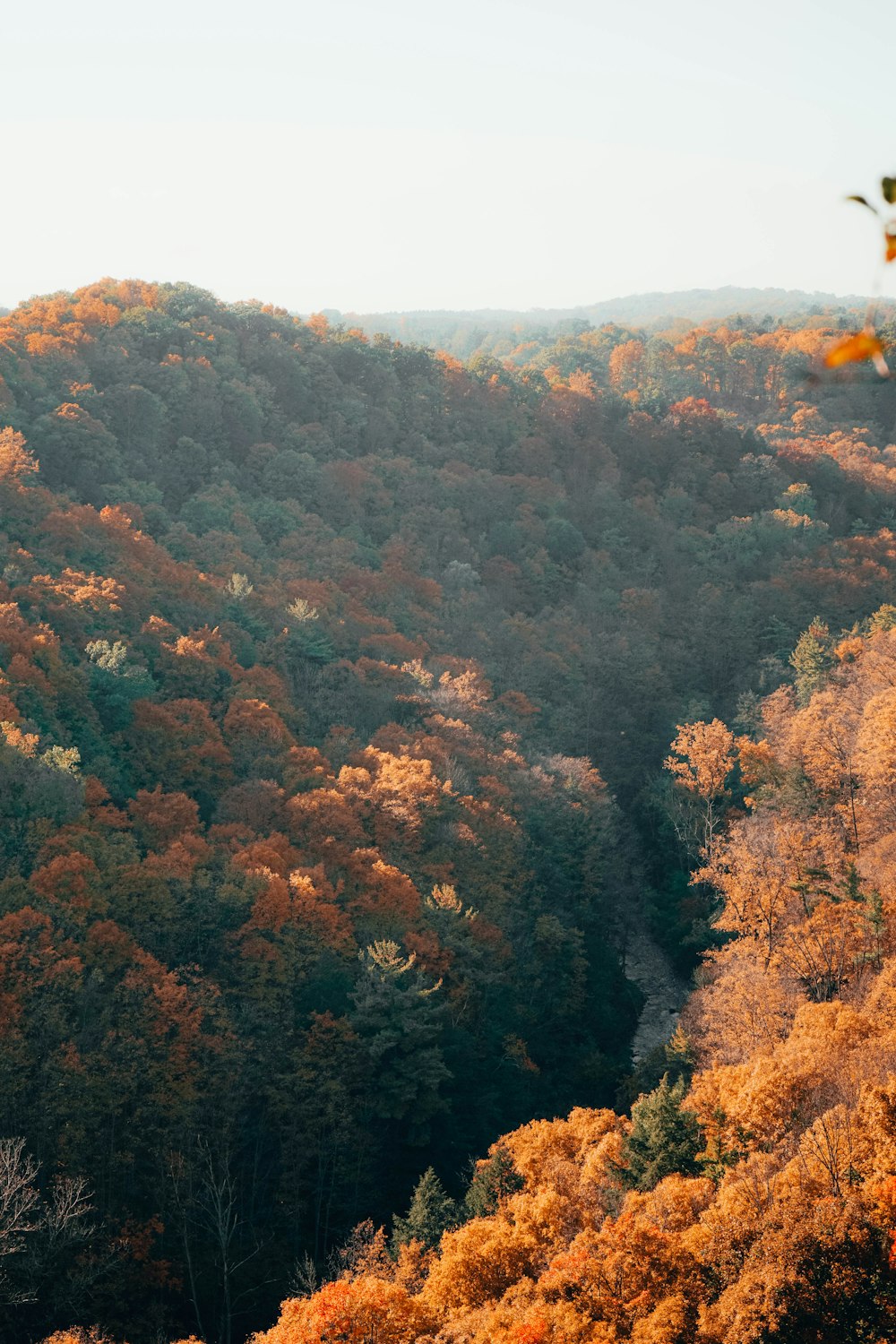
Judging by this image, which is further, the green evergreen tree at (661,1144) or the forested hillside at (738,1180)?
the green evergreen tree at (661,1144)

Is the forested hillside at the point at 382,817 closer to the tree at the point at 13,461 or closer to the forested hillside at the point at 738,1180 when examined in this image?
the forested hillside at the point at 738,1180

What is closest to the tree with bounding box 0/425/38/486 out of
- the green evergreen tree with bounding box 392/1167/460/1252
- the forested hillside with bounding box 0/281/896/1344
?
the forested hillside with bounding box 0/281/896/1344

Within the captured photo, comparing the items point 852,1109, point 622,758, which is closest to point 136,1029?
point 852,1109

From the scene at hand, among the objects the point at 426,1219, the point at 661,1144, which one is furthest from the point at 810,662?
the point at 426,1219

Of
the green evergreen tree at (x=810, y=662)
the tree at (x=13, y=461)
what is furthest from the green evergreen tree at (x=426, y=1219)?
the tree at (x=13, y=461)

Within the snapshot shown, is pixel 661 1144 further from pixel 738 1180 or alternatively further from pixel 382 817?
pixel 382 817
